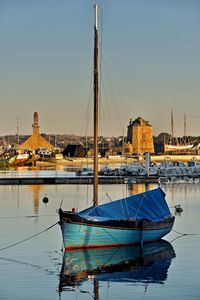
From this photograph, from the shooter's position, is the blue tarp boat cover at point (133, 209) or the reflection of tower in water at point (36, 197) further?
the reflection of tower in water at point (36, 197)

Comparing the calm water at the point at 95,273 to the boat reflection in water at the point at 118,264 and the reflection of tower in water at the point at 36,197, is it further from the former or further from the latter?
the reflection of tower in water at the point at 36,197

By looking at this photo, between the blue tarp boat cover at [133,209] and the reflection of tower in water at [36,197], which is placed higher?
the blue tarp boat cover at [133,209]

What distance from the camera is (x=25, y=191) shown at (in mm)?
81875

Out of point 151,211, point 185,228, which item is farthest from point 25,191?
point 151,211

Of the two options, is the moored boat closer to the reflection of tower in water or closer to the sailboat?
the sailboat

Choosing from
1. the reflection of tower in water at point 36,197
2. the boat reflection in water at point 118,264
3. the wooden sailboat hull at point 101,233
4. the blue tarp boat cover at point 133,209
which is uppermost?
the blue tarp boat cover at point 133,209

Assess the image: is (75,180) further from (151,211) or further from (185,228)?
(151,211)

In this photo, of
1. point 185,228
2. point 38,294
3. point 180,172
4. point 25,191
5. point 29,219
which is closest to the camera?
point 38,294

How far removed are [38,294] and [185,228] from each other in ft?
69.0

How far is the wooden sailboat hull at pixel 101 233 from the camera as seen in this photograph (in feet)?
104

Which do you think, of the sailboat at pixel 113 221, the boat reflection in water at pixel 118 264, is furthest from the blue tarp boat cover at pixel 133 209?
the boat reflection in water at pixel 118 264

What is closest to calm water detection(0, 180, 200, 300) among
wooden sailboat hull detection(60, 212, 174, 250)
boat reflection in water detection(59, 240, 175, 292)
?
boat reflection in water detection(59, 240, 175, 292)

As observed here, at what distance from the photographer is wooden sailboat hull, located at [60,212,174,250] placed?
3177 cm

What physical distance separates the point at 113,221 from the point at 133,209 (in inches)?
141
